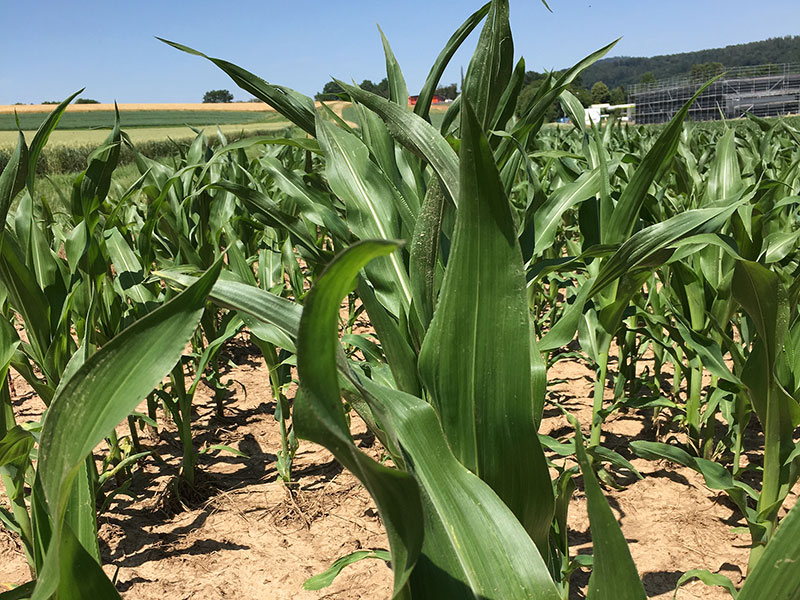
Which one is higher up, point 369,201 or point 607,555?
point 369,201

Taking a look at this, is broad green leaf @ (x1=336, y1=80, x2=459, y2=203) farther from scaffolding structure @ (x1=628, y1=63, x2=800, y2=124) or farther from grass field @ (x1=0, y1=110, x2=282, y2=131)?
grass field @ (x1=0, y1=110, x2=282, y2=131)

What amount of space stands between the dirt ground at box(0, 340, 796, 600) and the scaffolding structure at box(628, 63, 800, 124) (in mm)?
22244

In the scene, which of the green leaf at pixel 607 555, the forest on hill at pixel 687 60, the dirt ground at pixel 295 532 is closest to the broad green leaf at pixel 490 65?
the green leaf at pixel 607 555

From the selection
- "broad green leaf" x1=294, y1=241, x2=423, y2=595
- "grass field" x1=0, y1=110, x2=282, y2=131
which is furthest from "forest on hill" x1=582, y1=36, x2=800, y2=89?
"broad green leaf" x1=294, y1=241, x2=423, y2=595

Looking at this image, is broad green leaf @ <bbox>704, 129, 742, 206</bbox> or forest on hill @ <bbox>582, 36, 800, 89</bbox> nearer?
broad green leaf @ <bbox>704, 129, 742, 206</bbox>

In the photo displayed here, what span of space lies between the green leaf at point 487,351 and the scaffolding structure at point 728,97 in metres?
23.4

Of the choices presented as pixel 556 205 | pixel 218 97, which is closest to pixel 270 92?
pixel 556 205

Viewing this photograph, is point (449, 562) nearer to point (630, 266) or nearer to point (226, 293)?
point (226, 293)

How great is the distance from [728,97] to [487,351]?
30073 mm

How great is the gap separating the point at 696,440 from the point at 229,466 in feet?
5.02

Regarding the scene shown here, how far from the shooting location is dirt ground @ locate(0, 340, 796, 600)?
4.96 feet

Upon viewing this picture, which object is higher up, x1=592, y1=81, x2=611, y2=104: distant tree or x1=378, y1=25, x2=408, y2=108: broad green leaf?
x1=592, y1=81, x2=611, y2=104: distant tree

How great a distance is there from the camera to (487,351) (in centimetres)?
63

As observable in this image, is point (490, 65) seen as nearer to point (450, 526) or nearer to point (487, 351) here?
point (487, 351)
